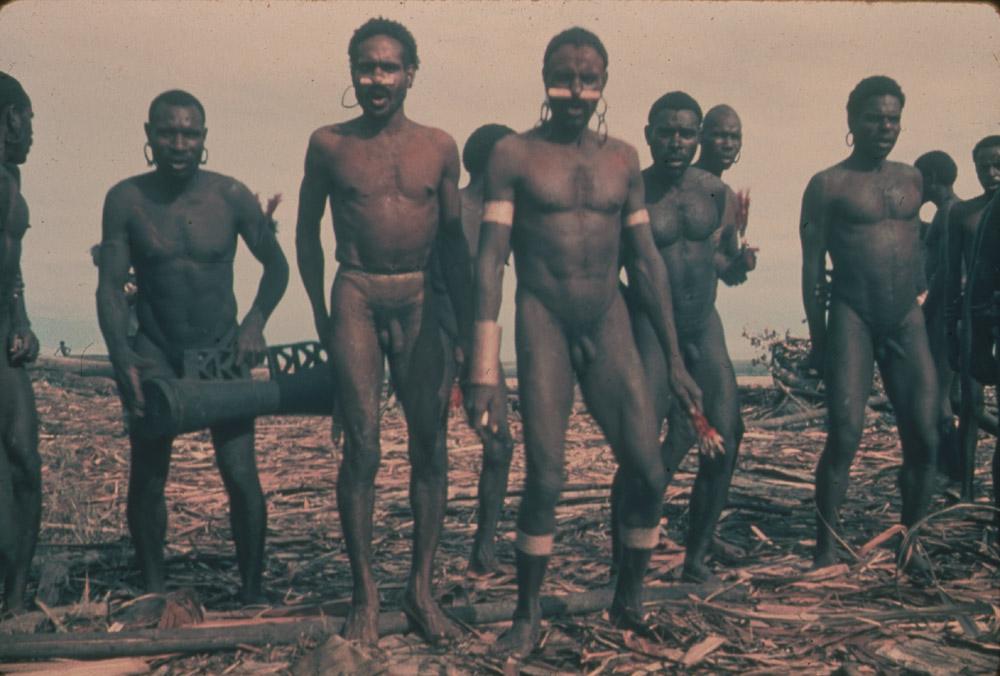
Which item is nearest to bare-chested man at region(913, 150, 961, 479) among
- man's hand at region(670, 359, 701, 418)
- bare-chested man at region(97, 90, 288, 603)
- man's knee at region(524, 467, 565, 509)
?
man's hand at region(670, 359, 701, 418)

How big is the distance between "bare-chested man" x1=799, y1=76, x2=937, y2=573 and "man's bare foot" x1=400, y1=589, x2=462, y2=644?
9.25ft

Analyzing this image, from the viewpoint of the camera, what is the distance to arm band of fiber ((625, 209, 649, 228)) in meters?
6.64

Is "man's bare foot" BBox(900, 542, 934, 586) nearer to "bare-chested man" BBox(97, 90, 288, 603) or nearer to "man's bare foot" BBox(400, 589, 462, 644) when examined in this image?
"man's bare foot" BBox(400, 589, 462, 644)

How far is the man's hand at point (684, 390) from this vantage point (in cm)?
649

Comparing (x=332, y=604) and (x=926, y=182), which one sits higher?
(x=926, y=182)

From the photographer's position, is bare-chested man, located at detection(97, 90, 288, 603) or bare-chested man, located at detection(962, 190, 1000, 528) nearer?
Result: bare-chested man, located at detection(962, 190, 1000, 528)

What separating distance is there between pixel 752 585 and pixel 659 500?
5.31 ft

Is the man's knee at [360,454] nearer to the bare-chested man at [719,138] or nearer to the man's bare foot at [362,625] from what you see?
the man's bare foot at [362,625]

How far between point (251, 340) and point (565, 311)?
6.95 ft

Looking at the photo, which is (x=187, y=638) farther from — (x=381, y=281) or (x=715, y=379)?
(x=715, y=379)

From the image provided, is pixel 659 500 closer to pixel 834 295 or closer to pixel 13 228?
pixel 834 295

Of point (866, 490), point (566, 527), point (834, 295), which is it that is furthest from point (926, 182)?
point (566, 527)

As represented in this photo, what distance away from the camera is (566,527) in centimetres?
967

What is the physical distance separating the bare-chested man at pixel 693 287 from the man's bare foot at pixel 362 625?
2417 mm
